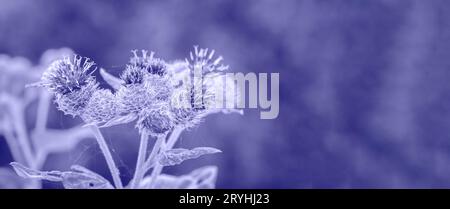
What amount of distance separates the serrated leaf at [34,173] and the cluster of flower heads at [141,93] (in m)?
0.15

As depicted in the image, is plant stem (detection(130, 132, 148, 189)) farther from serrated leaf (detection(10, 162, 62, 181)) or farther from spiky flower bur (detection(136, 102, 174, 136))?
serrated leaf (detection(10, 162, 62, 181))

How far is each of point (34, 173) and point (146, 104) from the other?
32 centimetres

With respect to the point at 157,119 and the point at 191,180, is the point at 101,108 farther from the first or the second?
the point at 191,180

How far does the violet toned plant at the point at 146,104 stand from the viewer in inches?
54.1

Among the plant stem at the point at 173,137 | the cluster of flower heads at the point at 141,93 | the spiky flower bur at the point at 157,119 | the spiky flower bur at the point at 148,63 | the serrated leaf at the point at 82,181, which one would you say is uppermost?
the spiky flower bur at the point at 148,63

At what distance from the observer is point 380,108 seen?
56.5 inches

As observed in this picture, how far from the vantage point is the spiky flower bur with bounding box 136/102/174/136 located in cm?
137

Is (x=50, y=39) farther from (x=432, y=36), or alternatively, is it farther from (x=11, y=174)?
(x=432, y=36)

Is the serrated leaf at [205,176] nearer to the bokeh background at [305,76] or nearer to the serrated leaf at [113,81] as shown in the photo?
the bokeh background at [305,76]

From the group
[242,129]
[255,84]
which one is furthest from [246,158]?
[255,84]

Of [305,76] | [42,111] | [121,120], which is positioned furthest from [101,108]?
[305,76]

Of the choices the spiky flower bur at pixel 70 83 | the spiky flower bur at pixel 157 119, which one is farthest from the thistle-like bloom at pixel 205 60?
the spiky flower bur at pixel 70 83

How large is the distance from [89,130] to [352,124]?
63 centimetres

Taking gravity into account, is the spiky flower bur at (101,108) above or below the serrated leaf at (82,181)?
above
